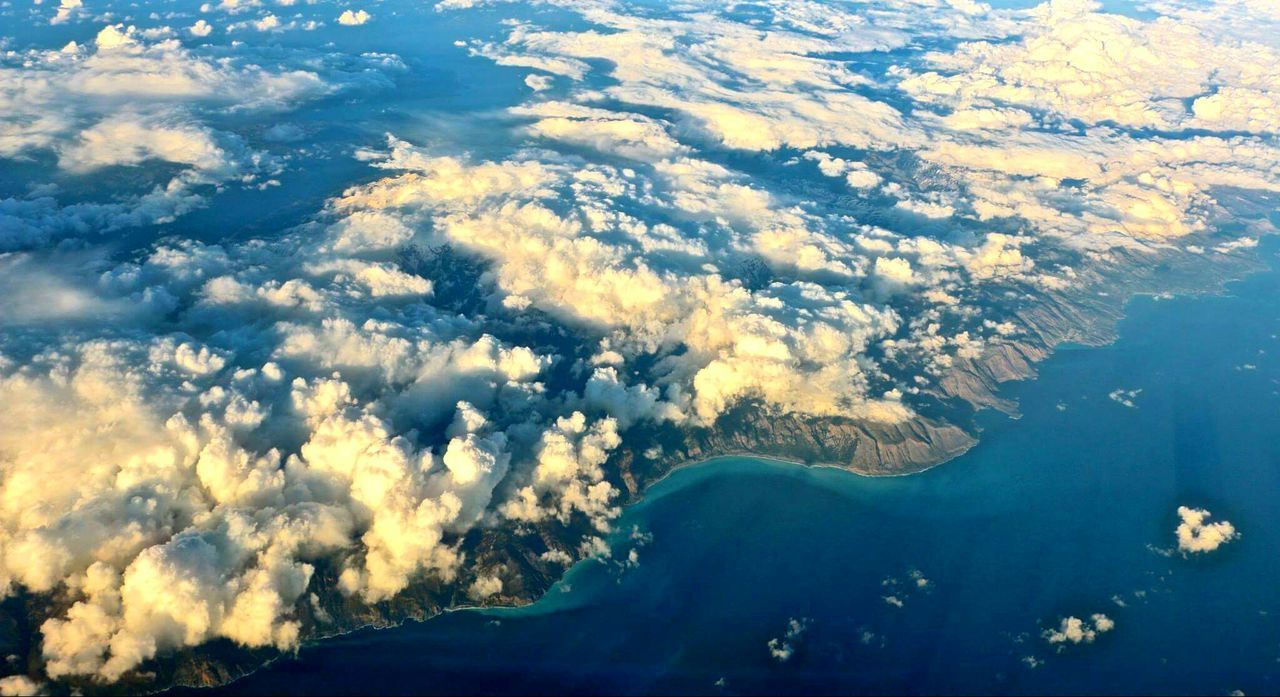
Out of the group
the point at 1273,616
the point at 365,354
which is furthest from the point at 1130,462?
the point at 365,354

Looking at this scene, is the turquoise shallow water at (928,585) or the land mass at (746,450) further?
the turquoise shallow water at (928,585)

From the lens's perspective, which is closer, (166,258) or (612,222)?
(166,258)

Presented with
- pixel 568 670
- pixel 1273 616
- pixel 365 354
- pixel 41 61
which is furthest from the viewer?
pixel 41 61

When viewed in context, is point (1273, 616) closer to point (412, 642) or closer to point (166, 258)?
point (412, 642)

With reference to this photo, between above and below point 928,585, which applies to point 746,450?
below

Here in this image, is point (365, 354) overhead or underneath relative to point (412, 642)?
overhead

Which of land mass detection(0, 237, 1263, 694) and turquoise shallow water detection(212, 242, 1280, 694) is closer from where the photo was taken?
land mass detection(0, 237, 1263, 694)

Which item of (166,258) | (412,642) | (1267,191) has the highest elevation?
(1267,191)

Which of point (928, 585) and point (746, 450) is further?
point (746, 450)
